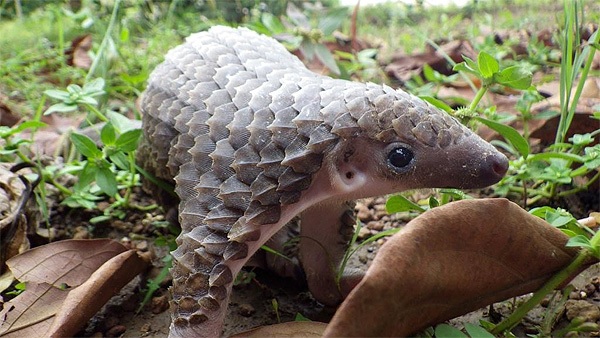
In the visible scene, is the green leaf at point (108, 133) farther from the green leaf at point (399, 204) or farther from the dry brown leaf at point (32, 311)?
the green leaf at point (399, 204)

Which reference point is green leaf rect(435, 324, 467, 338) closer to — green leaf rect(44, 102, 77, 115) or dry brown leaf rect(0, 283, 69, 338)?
dry brown leaf rect(0, 283, 69, 338)

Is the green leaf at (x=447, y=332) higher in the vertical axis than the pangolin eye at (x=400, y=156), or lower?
lower

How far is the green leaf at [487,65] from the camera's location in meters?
1.25

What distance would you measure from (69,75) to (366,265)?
5.81ft

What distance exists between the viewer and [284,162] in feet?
3.46

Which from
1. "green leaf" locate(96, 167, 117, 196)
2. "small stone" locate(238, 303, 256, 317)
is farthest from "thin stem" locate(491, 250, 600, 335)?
"green leaf" locate(96, 167, 117, 196)

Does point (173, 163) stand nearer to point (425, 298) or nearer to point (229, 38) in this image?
point (229, 38)

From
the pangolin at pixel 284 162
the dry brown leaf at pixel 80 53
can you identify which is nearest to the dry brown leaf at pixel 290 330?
the pangolin at pixel 284 162

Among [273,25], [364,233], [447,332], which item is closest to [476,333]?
[447,332]

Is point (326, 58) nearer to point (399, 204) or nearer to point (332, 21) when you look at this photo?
point (332, 21)

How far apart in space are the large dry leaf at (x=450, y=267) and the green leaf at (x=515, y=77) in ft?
1.27

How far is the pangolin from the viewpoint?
41.7 inches

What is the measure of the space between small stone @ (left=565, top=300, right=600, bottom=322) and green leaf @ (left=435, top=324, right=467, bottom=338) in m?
0.32

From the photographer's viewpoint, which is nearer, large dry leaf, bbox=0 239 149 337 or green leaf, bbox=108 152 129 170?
large dry leaf, bbox=0 239 149 337
